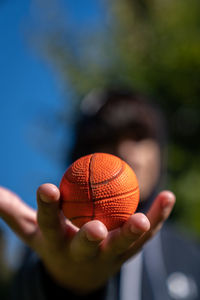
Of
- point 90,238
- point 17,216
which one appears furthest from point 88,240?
point 17,216

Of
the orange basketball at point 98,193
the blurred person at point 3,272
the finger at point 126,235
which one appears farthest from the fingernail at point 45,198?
the blurred person at point 3,272

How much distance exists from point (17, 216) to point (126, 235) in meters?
0.76

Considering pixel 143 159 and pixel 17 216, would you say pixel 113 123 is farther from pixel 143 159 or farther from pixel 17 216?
pixel 17 216

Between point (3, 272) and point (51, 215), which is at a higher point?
point (51, 215)

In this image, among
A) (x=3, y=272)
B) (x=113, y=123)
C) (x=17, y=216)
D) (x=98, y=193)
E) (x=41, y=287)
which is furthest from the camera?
(x=3, y=272)

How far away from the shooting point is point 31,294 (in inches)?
86.7

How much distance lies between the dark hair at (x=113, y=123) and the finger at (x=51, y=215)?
5.71ft

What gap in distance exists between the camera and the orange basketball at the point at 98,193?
5.12 feet

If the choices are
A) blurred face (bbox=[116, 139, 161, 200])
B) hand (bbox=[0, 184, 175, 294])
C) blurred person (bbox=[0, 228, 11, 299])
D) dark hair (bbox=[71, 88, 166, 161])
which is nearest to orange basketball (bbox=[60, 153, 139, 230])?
hand (bbox=[0, 184, 175, 294])

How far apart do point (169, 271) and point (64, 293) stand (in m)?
1.32

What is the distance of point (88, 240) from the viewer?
4.32ft

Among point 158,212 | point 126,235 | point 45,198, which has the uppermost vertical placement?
point 45,198

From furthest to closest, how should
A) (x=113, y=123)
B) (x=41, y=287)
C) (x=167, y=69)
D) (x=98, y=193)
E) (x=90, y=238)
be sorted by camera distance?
(x=167, y=69) → (x=113, y=123) → (x=41, y=287) → (x=98, y=193) → (x=90, y=238)

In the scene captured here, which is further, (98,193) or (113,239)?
(98,193)
